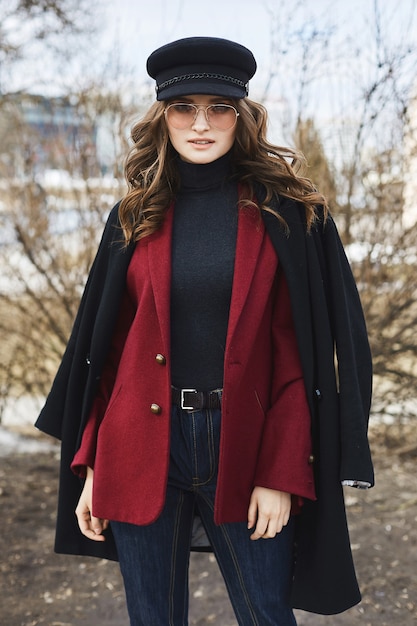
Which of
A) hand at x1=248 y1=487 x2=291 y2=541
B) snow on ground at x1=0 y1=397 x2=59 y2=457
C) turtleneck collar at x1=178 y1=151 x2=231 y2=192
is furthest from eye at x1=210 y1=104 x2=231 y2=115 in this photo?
snow on ground at x1=0 y1=397 x2=59 y2=457

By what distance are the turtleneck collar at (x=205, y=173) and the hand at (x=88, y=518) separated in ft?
2.87

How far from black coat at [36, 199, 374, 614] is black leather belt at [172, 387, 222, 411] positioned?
25 centimetres

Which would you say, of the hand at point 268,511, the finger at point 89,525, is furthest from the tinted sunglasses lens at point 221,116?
the finger at point 89,525

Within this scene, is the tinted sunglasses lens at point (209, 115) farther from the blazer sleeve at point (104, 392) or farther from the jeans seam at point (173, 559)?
the jeans seam at point (173, 559)

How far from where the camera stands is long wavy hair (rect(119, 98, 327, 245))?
2178 mm

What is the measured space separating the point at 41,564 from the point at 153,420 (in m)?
2.23

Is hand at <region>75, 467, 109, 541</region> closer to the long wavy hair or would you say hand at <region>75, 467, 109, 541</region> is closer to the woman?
the woman

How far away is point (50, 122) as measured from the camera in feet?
17.2

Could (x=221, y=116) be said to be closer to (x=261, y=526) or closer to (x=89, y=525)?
(x=261, y=526)

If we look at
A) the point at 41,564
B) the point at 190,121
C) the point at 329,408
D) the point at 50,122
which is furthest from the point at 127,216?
the point at 50,122

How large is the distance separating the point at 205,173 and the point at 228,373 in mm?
590

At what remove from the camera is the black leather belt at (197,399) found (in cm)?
209

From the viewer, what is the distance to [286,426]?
2.05m

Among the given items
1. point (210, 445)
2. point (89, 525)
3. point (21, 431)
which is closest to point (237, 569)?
point (210, 445)
